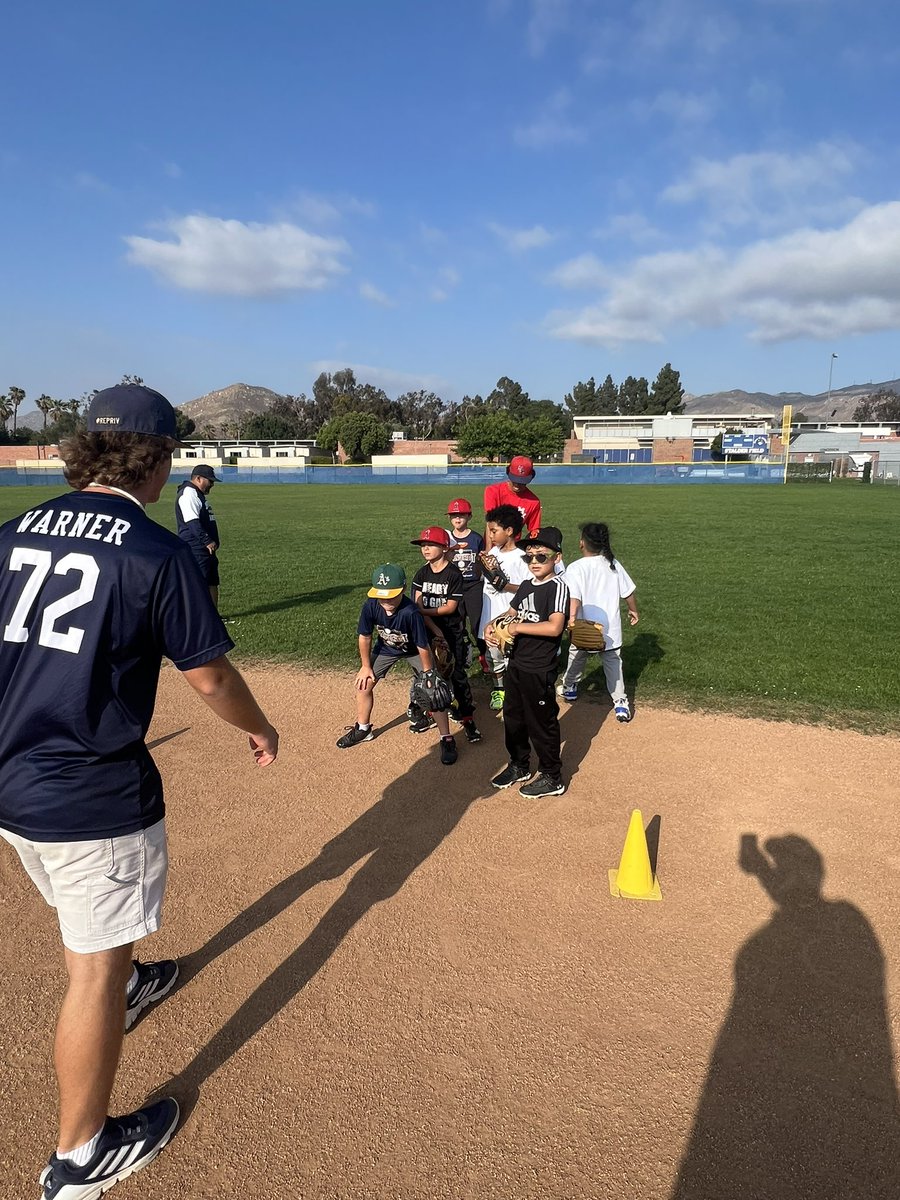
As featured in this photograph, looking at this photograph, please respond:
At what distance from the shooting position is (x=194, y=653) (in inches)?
83.3

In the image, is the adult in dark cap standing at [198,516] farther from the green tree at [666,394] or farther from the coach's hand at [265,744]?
the green tree at [666,394]

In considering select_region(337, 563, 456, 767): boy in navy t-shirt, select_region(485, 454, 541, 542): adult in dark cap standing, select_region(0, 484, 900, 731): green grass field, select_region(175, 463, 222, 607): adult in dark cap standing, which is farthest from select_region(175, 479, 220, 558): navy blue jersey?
select_region(337, 563, 456, 767): boy in navy t-shirt

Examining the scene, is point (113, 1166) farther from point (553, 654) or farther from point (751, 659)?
point (751, 659)

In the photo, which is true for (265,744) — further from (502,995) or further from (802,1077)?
(802,1077)

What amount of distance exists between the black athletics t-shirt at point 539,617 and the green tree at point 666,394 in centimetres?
12796

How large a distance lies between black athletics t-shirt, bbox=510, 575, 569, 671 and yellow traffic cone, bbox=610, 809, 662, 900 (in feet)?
4.23

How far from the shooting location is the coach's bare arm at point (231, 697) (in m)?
2.17

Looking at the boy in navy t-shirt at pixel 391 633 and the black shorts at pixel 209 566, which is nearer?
the boy in navy t-shirt at pixel 391 633

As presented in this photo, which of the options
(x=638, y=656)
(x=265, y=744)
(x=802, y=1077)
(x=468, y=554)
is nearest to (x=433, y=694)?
(x=468, y=554)

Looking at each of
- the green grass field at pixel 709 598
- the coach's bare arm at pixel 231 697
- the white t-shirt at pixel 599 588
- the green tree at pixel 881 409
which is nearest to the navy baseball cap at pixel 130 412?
the coach's bare arm at pixel 231 697

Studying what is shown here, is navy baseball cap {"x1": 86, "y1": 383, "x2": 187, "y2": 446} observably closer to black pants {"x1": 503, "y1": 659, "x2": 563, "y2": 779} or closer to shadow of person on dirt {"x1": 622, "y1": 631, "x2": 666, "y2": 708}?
black pants {"x1": 503, "y1": 659, "x2": 563, "y2": 779}

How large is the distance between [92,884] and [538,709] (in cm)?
324

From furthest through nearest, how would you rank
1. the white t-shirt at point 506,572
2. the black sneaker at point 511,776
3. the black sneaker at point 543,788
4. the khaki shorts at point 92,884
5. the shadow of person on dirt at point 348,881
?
the white t-shirt at point 506,572
the black sneaker at point 511,776
the black sneaker at point 543,788
the shadow of person on dirt at point 348,881
the khaki shorts at point 92,884

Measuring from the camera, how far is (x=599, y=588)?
Result: 6625 millimetres
